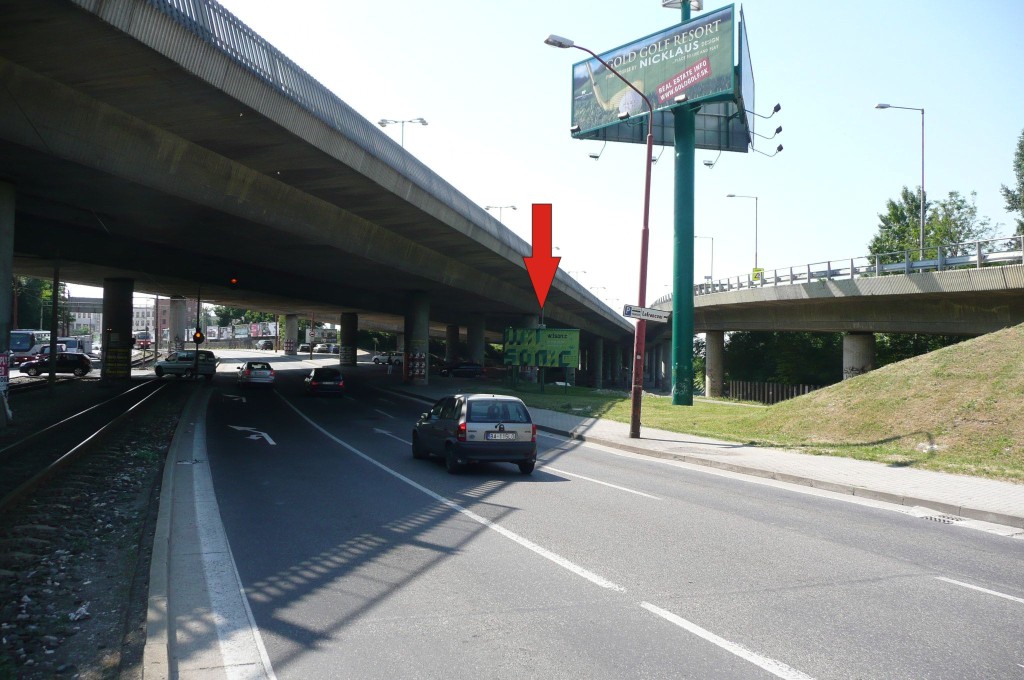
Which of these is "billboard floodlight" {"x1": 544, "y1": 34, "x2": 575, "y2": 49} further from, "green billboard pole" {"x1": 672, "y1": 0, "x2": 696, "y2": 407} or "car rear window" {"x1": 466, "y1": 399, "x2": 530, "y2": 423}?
"green billboard pole" {"x1": 672, "y1": 0, "x2": 696, "y2": 407}

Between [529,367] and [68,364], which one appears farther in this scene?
[529,367]

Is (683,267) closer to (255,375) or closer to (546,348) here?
(546,348)

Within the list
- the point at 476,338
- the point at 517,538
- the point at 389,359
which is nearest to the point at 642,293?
the point at 517,538

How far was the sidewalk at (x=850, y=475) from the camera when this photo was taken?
11664 mm

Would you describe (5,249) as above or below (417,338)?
above

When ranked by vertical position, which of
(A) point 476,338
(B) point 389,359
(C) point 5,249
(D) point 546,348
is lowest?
(B) point 389,359

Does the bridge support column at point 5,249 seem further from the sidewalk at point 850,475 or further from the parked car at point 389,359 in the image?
the parked car at point 389,359

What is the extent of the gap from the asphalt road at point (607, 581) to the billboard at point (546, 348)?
30.9 metres

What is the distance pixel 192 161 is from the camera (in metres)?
19.2

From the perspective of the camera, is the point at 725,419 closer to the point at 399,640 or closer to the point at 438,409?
the point at 438,409

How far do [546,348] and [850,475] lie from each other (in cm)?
3067

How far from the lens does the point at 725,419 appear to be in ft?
87.5

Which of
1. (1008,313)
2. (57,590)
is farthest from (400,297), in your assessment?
(57,590)

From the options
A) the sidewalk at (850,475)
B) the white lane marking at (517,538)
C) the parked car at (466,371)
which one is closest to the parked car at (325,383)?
the sidewalk at (850,475)
